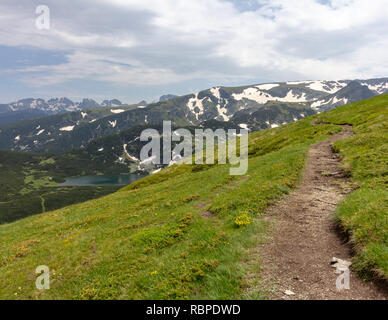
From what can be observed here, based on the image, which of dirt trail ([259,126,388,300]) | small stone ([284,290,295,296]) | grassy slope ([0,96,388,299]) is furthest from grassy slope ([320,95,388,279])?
small stone ([284,290,295,296])

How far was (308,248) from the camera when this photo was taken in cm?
1170

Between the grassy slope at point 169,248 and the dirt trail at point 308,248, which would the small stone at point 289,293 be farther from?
the grassy slope at point 169,248

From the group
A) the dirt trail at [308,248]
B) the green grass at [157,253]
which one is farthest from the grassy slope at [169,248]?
the dirt trail at [308,248]

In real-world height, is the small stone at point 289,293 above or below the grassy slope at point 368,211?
below

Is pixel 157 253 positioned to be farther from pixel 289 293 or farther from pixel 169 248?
pixel 289 293

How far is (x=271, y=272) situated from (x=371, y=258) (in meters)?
4.07

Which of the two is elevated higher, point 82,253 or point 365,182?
point 365,182

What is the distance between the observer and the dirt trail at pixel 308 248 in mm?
8469

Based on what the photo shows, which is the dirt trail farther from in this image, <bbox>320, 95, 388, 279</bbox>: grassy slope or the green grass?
the green grass

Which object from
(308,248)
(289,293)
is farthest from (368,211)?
(289,293)

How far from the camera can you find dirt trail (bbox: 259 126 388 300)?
8469 millimetres

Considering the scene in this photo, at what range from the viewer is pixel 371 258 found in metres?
9.11
